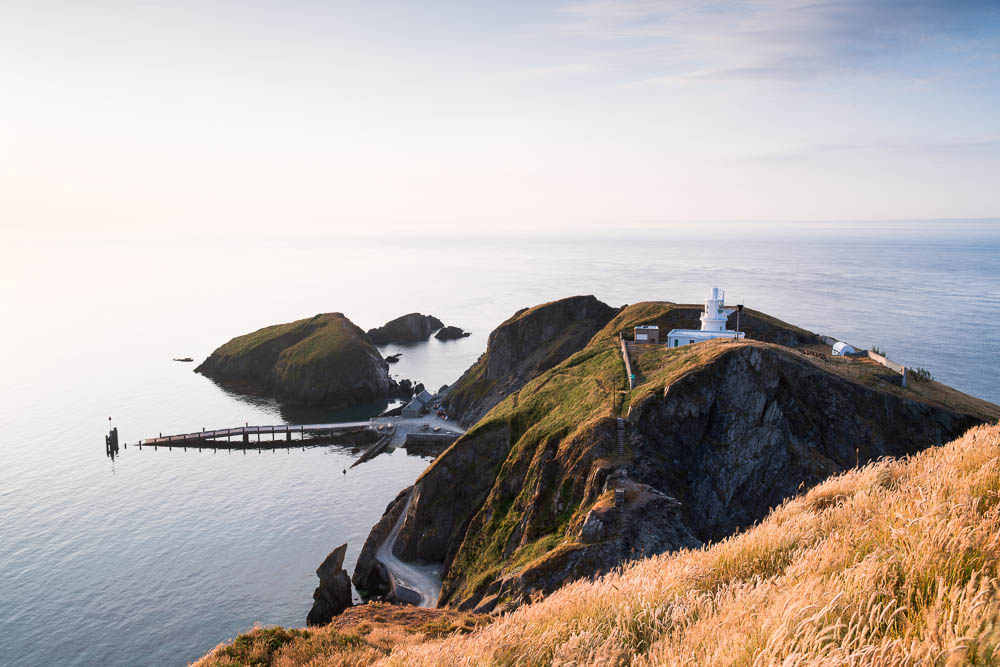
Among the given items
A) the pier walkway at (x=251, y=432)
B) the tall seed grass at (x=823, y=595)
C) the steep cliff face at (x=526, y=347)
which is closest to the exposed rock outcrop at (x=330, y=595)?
the tall seed grass at (x=823, y=595)

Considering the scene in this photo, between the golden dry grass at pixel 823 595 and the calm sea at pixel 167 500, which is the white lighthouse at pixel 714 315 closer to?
the calm sea at pixel 167 500

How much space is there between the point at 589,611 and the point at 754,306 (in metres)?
180

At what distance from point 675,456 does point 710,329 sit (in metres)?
29.1

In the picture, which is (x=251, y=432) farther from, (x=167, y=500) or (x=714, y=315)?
(x=714, y=315)

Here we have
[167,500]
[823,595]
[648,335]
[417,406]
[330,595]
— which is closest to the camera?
[823,595]

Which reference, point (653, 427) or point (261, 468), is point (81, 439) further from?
point (653, 427)

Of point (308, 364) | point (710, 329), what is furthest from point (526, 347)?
point (308, 364)

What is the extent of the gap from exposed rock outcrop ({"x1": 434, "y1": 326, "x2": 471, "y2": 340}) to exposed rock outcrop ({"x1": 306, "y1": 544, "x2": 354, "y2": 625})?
405 feet

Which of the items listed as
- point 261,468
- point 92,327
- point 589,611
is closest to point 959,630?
point 589,611

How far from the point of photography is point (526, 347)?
104000 millimetres

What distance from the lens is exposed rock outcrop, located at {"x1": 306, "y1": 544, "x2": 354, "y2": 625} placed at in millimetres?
48281

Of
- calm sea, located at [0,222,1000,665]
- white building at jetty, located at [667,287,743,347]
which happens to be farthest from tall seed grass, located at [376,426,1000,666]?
white building at jetty, located at [667,287,743,347]

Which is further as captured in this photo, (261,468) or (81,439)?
(81,439)

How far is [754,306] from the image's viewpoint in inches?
6786
